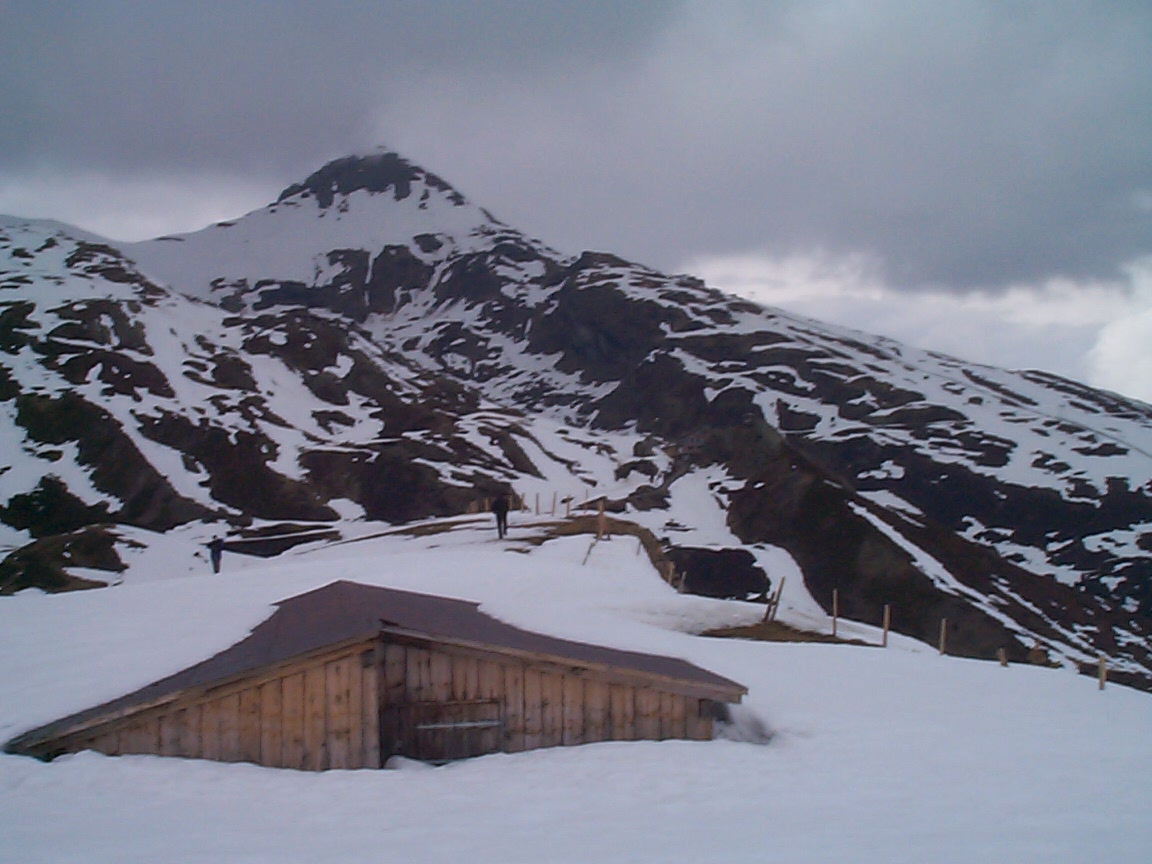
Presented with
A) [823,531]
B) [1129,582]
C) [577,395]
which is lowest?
[1129,582]

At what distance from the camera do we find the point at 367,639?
49.5ft

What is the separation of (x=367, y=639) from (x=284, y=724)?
1.77 m

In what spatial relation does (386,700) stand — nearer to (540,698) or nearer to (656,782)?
(540,698)

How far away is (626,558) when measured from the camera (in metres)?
43.7

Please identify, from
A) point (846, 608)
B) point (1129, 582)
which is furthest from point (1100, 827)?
point (1129, 582)

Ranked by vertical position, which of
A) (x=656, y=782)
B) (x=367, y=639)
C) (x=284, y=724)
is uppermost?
(x=367, y=639)

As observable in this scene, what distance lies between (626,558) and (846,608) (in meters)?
38.1

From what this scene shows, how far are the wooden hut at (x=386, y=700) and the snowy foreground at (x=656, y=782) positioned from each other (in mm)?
552

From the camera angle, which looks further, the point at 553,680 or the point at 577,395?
the point at 577,395

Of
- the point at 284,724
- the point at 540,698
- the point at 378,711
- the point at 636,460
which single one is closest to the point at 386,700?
the point at 378,711

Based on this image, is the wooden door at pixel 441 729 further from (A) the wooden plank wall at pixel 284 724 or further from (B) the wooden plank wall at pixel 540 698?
(A) the wooden plank wall at pixel 284 724

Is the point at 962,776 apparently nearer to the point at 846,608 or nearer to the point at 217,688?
the point at 217,688

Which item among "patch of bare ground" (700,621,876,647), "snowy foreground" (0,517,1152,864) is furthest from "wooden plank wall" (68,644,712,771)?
"patch of bare ground" (700,621,876,647)

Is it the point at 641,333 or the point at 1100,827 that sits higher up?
the point at 641,333
